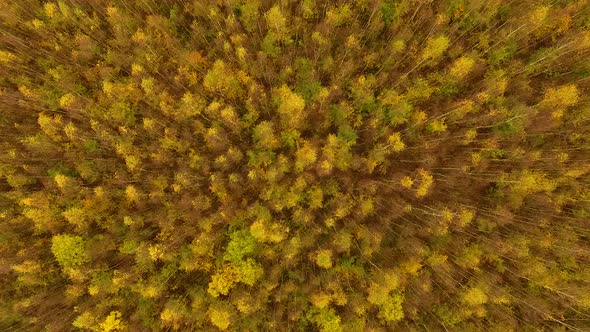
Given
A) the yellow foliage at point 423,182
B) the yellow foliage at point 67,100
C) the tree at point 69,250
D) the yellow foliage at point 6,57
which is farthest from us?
the yellow foliage at point 6,57

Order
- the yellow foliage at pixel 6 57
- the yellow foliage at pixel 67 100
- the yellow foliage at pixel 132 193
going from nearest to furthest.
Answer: the yellow foliage at pixel 132 193, the yellow foliage at pixel 67 100, the yellow foliage at pixel 6 57

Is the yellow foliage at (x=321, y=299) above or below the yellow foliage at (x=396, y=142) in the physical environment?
below

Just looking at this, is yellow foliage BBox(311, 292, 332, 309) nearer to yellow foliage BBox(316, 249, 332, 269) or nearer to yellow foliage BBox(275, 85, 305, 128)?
yellow foliage BBox(316, 249, 332, 269)

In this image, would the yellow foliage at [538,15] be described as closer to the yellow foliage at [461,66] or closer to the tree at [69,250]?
the yellow foliage at [461,66]

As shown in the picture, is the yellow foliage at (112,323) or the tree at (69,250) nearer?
the yellow foliage at (112,323)

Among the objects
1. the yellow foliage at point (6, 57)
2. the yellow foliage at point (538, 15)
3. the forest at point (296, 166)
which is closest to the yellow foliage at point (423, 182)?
the forest at point (296, 166)

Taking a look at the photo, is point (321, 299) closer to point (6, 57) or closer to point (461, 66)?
point (461, 66)

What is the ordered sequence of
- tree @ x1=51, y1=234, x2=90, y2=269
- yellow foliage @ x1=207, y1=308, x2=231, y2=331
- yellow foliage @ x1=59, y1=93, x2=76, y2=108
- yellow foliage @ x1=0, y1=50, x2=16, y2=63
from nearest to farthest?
yellow foliage @ x1=207, y1=308, x2=231, y2=331 → tree @ x1=51, y1=234, x2=90, y2=269 → yellow foliage @ x1=59, y1=93, x2=76, y2=108 → yellow foliage @ x1=0, y1=50, x2=16, y2=63

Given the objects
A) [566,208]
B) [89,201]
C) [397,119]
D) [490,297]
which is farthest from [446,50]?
[89,201]

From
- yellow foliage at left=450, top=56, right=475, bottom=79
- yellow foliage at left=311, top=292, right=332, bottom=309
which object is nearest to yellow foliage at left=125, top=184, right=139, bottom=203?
A: yellow foliage at left=311, top=292, right=332, bottom=309
